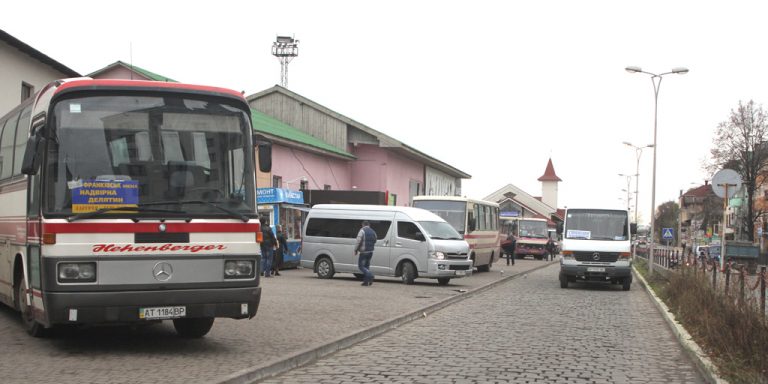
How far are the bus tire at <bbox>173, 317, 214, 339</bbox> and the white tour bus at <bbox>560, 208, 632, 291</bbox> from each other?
15532 mm

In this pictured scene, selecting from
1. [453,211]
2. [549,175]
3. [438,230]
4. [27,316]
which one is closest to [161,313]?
[27,316]

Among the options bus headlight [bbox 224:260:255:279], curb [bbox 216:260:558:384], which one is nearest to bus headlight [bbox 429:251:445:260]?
curb [bbox 216:260:558:384]

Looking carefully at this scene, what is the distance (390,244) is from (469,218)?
26.8ft

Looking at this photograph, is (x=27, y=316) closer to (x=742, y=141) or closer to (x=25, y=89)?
(x=25, y=89)

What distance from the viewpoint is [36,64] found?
33.5m

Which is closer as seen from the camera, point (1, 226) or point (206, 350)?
point (206, 350)

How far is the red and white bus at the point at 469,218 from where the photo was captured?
32.4 metres

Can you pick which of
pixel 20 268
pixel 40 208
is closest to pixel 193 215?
pixel 40 208

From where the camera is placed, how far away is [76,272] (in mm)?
9328

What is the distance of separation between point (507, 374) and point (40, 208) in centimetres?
550

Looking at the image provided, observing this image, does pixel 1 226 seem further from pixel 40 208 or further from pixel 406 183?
pixel 406 183

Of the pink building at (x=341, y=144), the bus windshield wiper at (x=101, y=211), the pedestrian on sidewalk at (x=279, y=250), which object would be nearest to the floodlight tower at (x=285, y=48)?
the pink building at (x=341, y=144)

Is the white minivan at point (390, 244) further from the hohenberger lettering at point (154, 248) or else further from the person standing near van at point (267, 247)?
the hohenberger lettering at point (154, 248)

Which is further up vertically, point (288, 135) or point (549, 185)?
point (549, 185)
